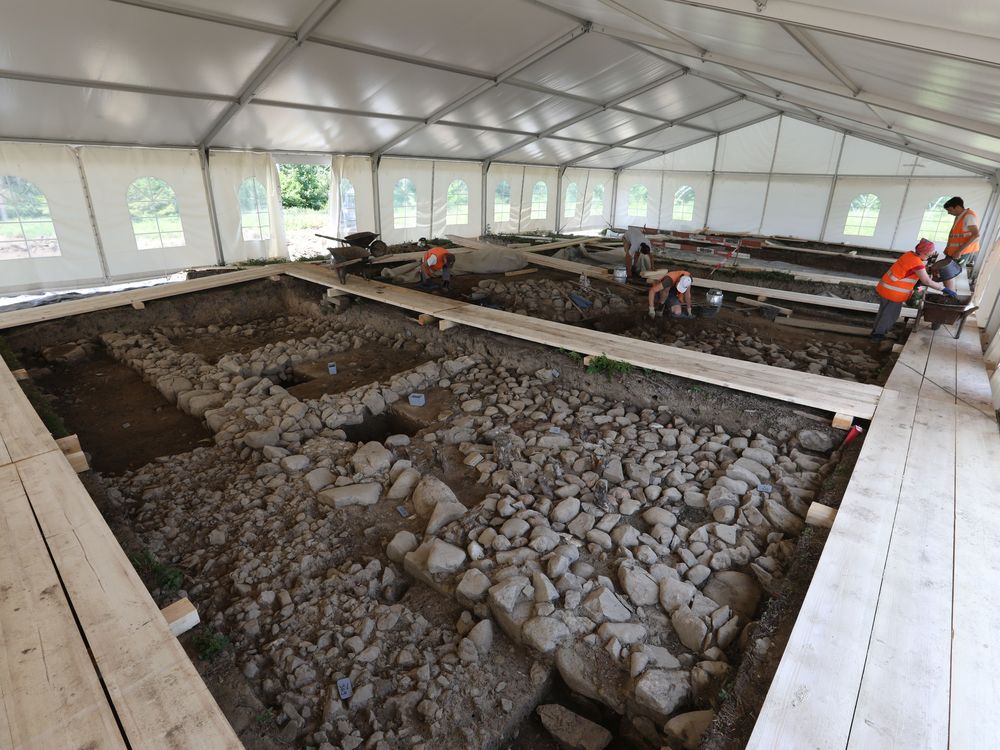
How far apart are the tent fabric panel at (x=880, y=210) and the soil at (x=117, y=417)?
1937 centimetres


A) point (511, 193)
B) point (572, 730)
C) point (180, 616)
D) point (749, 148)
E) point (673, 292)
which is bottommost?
point (572, 730)

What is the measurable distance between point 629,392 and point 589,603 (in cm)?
264

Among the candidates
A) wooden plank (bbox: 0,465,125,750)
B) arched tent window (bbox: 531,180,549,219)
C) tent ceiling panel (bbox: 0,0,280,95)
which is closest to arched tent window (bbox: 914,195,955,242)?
arched tent window (bbox: 531,180,549,219)

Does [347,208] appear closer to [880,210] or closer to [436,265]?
[436,265]

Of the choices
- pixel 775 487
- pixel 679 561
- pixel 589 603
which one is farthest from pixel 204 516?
pixel 775 487

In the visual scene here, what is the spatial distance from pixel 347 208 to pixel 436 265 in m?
8.18

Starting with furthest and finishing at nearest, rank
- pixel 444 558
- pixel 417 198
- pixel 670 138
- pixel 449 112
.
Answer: pixel 670 138 < pixel 417 198 < pixel 449 112 < pixel 444 558

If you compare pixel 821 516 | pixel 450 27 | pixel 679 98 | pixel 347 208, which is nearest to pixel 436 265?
pixel 450 27

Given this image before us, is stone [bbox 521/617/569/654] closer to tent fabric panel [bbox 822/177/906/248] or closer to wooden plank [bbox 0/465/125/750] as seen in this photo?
wooden plank [bbox 0/465/125/750]

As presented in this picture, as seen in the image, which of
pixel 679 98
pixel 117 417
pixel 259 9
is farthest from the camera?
pixel 679 98

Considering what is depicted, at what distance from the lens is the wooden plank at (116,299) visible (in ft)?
21.8

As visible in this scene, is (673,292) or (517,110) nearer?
(673,292)

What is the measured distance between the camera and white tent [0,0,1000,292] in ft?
18.3

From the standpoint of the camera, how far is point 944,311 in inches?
227
